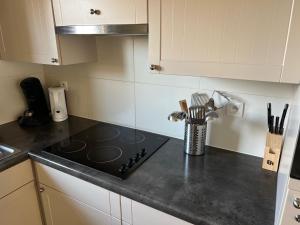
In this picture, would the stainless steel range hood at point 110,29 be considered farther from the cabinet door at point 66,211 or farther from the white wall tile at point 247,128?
the cabinet door at point 66,211

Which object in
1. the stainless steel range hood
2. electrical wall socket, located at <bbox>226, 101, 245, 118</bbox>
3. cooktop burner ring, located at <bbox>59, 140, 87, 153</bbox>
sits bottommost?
cooktop burner ring, located at <bbox>59, 140, 87, 153</bbox>

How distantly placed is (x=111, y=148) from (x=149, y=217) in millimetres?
498

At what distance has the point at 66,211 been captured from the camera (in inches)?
50.5

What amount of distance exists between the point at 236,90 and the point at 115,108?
0.81 m

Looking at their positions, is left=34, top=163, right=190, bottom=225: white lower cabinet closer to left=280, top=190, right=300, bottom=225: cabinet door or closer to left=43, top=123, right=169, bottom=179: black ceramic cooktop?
left=43, top=123, right=169, bottom=179: black ceramic cooktop

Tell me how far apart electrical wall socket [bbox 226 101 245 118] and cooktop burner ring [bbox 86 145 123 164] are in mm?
628

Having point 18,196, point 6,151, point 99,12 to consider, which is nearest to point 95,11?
point 99,12

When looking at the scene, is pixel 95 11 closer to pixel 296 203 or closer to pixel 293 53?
pixel 293 53

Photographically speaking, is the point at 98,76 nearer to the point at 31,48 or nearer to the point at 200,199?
the point at 31,48

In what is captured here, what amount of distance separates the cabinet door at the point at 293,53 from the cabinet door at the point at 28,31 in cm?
111

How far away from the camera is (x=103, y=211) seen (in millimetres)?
1119

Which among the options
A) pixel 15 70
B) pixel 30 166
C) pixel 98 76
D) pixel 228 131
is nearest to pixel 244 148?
pixel 228 131

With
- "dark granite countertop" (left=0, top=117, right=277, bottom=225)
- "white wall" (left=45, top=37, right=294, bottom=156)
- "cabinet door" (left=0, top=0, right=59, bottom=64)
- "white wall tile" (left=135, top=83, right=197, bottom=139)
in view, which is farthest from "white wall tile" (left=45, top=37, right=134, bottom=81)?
"dark granite countertop" (left=0, top=117, right=277, bottom=225)

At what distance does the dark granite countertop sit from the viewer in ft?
2.83
